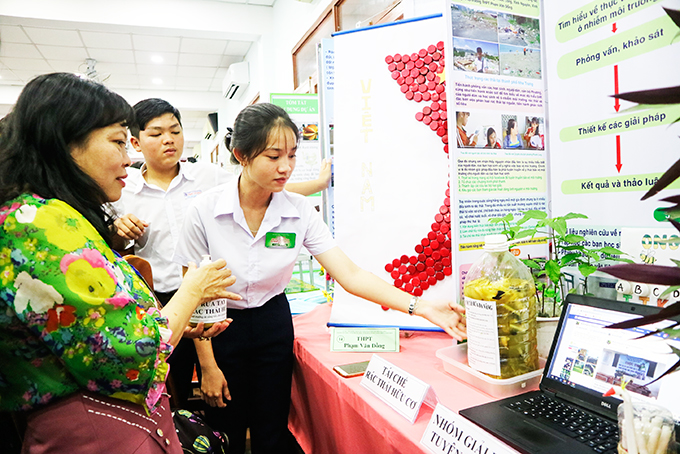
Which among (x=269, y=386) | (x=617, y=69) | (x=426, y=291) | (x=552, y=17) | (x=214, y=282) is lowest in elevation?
(x=269, y=386)

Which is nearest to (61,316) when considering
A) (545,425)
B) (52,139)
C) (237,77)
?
(52,139)

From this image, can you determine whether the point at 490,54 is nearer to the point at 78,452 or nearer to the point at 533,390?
the point at 533,390

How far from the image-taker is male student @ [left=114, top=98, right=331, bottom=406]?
1.78 meters

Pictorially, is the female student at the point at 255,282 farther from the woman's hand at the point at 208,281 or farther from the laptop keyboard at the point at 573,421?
the laptop keyboard at the point at 573,421

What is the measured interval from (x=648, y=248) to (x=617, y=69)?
1.81 feet

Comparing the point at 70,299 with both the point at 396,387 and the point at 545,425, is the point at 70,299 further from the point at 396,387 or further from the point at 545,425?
the point at 545,425

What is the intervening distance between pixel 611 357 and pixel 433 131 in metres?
0.96

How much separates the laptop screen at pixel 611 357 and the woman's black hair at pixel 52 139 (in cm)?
102

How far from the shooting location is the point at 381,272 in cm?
158

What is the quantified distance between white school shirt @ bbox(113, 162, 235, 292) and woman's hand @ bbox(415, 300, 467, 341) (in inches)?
42.6

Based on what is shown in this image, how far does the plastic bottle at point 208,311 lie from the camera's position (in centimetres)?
106

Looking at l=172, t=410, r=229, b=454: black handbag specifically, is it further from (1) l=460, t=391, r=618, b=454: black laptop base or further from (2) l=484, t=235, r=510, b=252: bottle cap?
(2) l=484, t=235, r=510, b=252: bottle cap

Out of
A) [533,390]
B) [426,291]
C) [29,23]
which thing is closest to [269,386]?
[426,291]

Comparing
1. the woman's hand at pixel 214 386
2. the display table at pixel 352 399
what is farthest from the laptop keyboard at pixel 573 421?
the woman's hand at pixel 214 386
